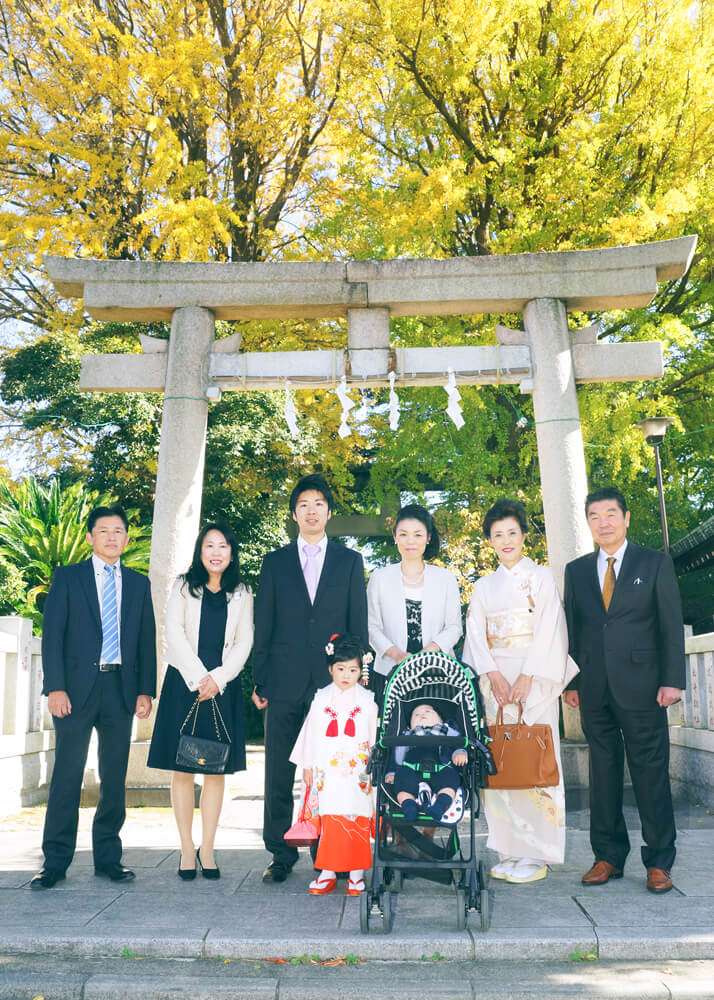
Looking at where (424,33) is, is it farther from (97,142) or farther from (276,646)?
(276,646)

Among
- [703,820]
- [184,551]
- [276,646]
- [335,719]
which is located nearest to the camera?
[335,719]

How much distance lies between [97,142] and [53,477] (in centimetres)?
541

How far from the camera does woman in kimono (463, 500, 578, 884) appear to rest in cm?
439

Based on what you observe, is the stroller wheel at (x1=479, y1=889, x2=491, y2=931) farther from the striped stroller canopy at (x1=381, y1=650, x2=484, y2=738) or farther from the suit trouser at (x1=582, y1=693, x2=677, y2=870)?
the suit trouser at (x1=582, y1=693, x2=677, y2=870)

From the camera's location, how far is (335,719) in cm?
426

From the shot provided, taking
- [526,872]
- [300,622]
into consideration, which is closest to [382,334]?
[300,622]

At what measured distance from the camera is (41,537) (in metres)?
11.8

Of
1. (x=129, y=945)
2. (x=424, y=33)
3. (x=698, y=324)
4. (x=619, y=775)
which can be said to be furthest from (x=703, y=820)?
(x=424, y=33)

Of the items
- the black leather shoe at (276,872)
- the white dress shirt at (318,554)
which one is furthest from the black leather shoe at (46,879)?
the white dress shirt at (318,554)

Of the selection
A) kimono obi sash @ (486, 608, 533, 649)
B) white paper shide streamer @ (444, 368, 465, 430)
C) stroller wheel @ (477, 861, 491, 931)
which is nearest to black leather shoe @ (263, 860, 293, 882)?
stroller wheel @ (477, 861, 491, 931)

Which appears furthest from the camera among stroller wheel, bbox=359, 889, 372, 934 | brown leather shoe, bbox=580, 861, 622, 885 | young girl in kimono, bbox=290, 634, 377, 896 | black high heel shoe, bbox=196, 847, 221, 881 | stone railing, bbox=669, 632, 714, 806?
stone railing, bbox=669, 632, 714, 806

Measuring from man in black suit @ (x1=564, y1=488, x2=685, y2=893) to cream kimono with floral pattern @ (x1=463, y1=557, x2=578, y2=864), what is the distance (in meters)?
0.18

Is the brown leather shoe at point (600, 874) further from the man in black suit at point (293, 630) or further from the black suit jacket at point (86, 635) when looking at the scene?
the black suit jacket at point (86, 635)

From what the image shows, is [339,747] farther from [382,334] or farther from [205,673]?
[382,334]
